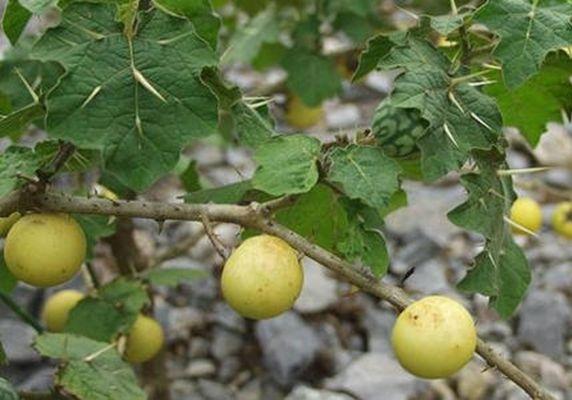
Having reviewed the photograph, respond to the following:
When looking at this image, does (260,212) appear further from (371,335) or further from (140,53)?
(371,335)

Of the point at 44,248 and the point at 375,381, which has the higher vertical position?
the point at 44,248

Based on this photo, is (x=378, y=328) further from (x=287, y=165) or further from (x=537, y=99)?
(x=287, y=165)

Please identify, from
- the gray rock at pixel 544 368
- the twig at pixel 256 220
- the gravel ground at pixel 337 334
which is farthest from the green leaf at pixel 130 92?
the gray rock at pixel 544 368

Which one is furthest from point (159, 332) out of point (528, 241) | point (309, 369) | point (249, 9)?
point (528, 241)

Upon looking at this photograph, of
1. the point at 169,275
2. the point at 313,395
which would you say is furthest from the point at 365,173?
the point at 313,395

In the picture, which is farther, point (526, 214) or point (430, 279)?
point (430, 279)

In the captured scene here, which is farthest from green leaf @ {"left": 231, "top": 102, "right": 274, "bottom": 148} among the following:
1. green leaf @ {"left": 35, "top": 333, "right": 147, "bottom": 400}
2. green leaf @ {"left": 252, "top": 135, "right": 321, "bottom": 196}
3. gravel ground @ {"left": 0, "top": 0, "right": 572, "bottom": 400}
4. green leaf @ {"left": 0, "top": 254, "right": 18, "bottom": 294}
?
gravel ground @ {"left": 0, "top": 0, "right": 572, "bottom": 400}
